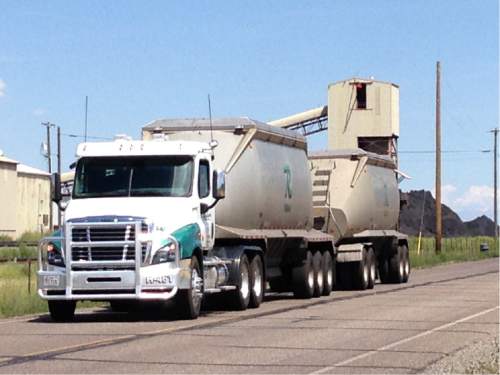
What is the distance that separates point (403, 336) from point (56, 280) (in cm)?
636

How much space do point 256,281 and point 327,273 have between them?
19.1 feet

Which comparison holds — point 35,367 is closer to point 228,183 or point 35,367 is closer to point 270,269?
point 228,183

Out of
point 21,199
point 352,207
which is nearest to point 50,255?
point 352,207

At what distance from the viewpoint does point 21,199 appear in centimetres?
9331

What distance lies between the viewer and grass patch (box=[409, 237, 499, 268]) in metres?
57.0

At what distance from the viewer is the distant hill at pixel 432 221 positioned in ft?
369

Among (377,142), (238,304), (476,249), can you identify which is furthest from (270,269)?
(476,249)

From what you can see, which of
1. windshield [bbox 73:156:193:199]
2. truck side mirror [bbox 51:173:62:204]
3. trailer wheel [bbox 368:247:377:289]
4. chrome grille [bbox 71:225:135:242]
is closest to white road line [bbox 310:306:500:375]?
windshield [bbox 73:156:193:199]

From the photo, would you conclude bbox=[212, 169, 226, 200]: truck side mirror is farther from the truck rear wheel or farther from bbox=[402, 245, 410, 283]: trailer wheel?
bbox=[402, 245, 410, 283]: trailer wheel

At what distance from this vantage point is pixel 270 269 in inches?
1068

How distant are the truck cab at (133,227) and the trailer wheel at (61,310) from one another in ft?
0.06

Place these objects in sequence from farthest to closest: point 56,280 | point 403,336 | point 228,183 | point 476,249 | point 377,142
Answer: point 476,249 < point 377,142 < point 228,183 < point 56,280 < point 403,336

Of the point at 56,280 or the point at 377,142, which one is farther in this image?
the point at 377,142

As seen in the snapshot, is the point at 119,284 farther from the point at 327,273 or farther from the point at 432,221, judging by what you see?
the point at 432,221
